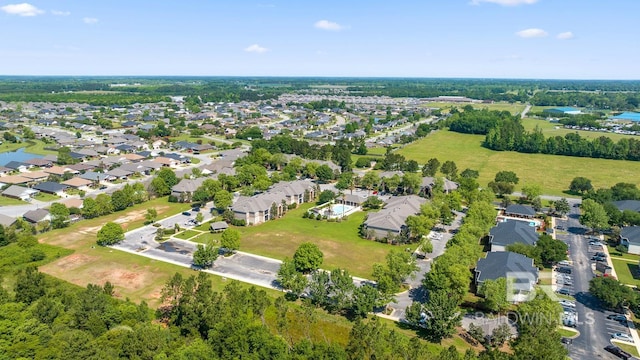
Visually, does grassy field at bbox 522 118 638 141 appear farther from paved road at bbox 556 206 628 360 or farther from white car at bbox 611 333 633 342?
white car at bbox 611 333 633 342

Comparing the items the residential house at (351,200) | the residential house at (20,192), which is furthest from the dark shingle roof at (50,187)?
the residential house at (351,200)

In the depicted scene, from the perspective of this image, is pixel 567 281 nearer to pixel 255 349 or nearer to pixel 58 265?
pixel 255 349

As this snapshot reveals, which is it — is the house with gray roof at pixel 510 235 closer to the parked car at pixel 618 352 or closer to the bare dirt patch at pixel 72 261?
the parked car at pixel 618 352

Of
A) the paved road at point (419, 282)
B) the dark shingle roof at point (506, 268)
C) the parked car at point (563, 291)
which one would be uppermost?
the dark shingle roof at point (506, 268)

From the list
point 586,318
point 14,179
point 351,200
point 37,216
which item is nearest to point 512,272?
point 586,318

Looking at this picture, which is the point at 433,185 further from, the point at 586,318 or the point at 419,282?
the point at 586,318

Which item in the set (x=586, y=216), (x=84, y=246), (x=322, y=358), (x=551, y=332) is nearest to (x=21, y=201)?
(x=84, y=246)
